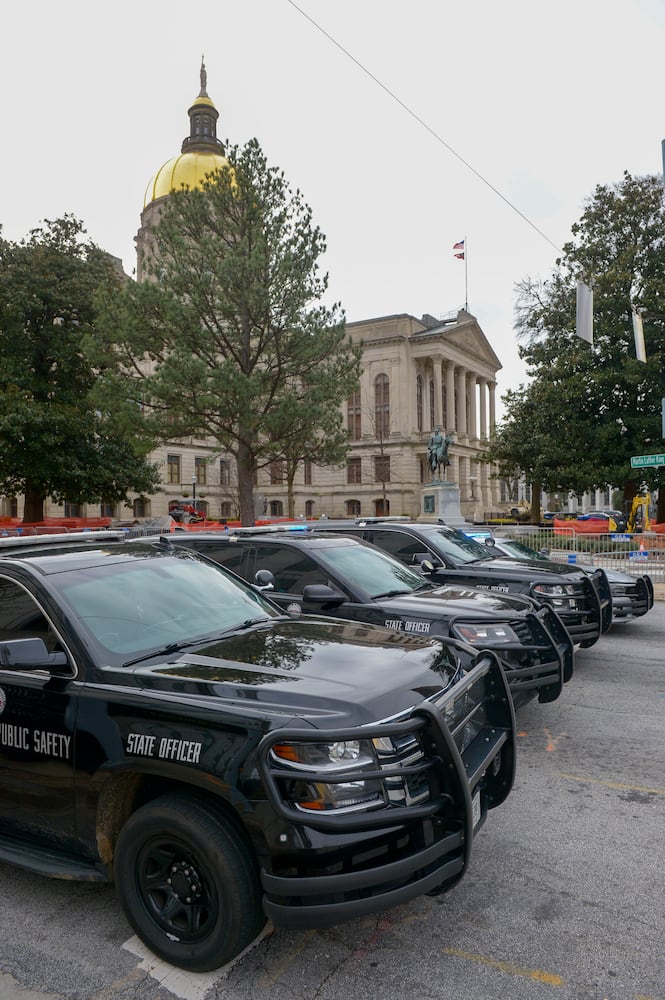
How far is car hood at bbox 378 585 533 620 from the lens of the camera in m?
6.00

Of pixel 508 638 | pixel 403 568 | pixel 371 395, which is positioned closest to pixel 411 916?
pixel 508 638

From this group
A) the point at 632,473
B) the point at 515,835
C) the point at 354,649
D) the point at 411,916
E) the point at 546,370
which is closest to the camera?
the point at 411,916

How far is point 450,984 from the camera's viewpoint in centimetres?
279

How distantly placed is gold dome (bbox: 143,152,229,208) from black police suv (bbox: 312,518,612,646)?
222 ft

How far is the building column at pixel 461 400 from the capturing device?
8181cm

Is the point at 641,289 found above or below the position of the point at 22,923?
above

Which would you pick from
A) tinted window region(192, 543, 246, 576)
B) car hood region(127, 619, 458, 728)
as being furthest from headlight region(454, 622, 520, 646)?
tinted window region(192, 543, 246, 576)

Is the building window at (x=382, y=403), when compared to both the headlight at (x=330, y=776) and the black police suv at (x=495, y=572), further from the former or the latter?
the headlight at (x=330, y=776)

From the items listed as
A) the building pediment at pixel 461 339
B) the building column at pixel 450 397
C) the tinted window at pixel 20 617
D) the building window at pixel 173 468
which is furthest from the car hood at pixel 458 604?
the building column at pixel 450 397

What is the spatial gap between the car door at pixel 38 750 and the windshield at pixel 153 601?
0.25m

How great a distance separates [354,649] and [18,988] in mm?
2049

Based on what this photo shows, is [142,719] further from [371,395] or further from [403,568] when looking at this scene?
[371,395]

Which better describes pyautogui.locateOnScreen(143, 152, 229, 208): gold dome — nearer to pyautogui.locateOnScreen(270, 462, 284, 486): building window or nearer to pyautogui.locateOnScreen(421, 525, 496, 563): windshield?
pyautogui.locateOnScreen(270, 462, 284, 486): building window

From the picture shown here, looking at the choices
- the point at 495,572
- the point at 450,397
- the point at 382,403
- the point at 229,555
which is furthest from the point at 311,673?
the point at 450,397
